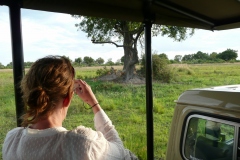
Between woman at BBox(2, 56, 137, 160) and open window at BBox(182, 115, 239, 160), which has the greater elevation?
woman at BBox(2, 56, 137, 160)

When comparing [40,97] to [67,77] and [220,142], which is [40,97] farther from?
[220,142]

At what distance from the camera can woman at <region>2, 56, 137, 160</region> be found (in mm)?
886

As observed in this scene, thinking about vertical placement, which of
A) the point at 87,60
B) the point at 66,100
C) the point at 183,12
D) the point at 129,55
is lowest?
the point at 66,100

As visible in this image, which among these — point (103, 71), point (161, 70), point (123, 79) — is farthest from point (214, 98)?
point (161, 70)

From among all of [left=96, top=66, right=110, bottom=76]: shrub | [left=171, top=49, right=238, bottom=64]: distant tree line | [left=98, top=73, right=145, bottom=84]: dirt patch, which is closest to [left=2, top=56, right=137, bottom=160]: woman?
[left=96, top=66, right=110, bottom=76]: shrub

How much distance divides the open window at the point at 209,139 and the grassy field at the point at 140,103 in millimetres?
2915

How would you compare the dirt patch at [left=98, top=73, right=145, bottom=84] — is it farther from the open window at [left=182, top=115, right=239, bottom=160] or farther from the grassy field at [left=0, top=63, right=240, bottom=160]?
the open window at [left=182, top=115, right=239, bottom=160]

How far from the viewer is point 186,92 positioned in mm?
2076

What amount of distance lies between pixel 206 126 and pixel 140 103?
226 inches

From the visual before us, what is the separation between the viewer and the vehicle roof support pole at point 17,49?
1.47 m

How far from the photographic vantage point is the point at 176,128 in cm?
210

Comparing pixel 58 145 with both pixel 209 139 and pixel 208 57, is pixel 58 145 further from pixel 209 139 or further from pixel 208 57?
pixel 208 57

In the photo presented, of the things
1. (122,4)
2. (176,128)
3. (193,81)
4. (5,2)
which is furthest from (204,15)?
(193,81)

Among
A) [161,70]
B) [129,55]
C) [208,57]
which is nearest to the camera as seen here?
[129,55]
